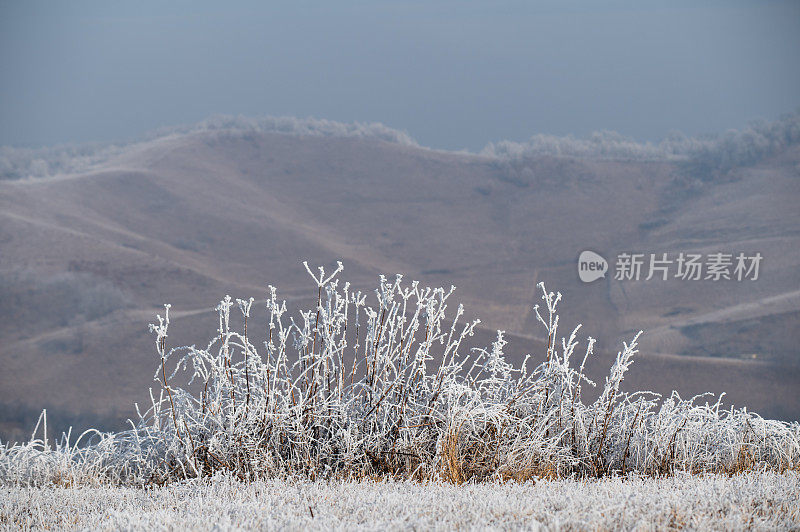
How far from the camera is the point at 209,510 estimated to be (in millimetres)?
1531

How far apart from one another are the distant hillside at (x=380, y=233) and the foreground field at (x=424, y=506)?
3742mm

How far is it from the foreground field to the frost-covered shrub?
37cm

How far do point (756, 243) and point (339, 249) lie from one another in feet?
20.0

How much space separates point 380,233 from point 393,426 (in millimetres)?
9034

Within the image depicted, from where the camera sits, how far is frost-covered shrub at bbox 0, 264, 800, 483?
2.28m

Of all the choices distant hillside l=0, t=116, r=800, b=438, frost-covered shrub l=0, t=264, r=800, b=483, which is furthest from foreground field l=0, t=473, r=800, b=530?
distant hillside l=0, t=116, r=800, b=438

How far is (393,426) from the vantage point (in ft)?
7.59

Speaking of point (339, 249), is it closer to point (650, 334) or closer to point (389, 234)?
point (389, 234)

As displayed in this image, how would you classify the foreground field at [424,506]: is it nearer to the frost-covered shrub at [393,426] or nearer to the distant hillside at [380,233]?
the frost-covered shrub at [393,426]

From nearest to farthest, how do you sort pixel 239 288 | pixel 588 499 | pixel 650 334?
pixel 588 499 → pixel 650 334 → pixel 239 288

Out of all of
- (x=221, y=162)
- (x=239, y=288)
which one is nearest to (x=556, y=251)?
(x=239, y=288)

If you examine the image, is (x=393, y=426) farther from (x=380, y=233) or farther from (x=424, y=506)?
(x=380, y=233)

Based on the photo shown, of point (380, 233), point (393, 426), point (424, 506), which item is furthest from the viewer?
point (380, 233)

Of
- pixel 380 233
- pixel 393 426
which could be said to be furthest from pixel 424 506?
pixel 380 233
